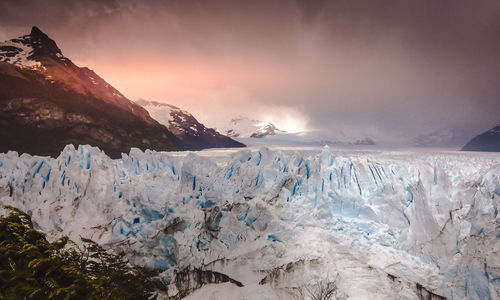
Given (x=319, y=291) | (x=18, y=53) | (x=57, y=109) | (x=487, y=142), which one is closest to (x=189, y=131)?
(x=57, y=109)

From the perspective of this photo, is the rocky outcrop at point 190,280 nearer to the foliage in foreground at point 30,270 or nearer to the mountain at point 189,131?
the foliage in foreground at point 30,270

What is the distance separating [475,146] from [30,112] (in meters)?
141

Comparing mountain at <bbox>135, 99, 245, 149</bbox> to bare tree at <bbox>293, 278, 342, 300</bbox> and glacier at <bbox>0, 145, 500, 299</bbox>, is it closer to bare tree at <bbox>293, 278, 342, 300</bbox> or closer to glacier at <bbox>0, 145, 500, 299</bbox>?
glacier at <bbox>0, 145, 500, 299</bbox>

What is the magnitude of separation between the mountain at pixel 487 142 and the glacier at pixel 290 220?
86.0 m

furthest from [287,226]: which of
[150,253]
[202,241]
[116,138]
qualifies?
[116,138]

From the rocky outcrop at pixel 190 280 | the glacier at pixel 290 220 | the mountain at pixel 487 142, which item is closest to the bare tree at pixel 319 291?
the glacier at pixel 290 220

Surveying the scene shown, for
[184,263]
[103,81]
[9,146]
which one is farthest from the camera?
[103,81]

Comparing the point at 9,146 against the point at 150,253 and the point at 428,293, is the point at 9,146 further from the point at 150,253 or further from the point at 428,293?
the point at 428,293

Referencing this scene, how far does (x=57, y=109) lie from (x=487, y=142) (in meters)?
139

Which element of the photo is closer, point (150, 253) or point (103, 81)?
point (150, 253)

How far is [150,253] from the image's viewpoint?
650 inches

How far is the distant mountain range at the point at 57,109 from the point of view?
244 ft

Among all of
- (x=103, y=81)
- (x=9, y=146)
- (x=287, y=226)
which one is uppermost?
(x=103, y=81)

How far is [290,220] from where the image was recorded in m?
16.8
